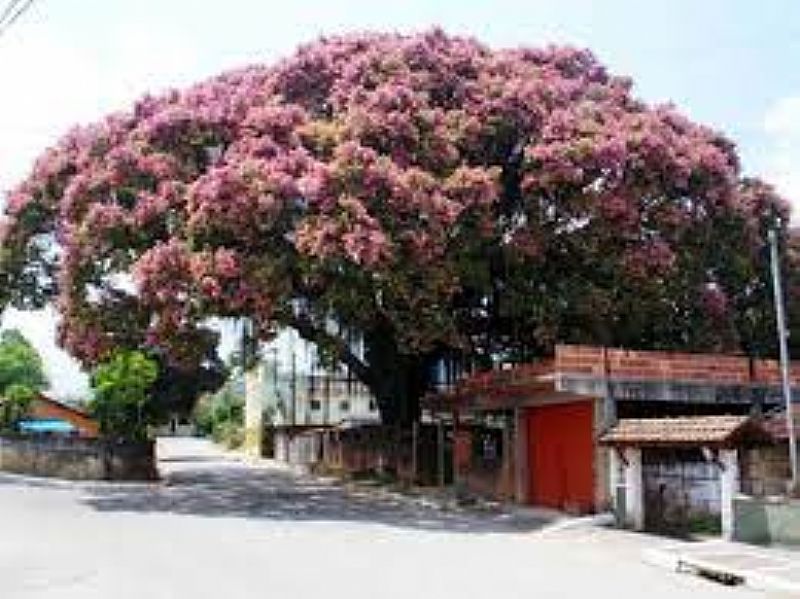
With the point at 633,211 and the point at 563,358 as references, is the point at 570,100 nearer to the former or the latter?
the point at 633,211

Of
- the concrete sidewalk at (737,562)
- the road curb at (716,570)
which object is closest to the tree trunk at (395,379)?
the concrete sidewalk at (737,562)

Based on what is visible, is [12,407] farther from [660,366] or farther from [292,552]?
[292,552]

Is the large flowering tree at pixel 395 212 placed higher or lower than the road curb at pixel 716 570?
higher

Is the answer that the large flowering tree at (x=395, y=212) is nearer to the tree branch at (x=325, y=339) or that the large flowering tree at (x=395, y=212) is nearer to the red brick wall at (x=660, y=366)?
the tree branch at (x=325, y=339)

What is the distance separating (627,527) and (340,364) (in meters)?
13.3

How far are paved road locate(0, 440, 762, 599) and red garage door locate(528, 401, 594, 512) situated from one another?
1.66 m

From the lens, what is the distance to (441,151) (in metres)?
29.1

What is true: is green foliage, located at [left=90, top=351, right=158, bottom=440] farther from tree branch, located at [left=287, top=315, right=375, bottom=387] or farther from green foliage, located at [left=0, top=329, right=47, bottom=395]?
green foliage, located at [left=0, top=329, right=47, bottom=395]

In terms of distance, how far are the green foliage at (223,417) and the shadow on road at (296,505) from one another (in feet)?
143

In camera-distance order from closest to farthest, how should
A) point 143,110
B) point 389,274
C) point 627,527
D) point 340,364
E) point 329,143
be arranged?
point 627,527, point 389,274, point 329,143, point 143,110, point 340,364

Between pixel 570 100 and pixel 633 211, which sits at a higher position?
pixel 570 100

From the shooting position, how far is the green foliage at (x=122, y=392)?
116 feet

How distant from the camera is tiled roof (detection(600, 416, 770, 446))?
2172 cm

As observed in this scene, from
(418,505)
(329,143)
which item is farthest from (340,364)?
(329,143)
